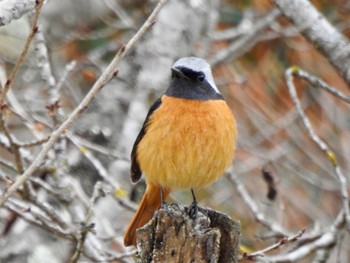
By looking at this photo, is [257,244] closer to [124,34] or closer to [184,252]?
[124,34]

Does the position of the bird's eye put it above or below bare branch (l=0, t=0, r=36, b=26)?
above

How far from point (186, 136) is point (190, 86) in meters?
0.35

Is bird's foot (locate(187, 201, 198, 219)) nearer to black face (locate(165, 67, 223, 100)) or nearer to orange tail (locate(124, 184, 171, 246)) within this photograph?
orange tail (locate(124, 184, 171, 246))

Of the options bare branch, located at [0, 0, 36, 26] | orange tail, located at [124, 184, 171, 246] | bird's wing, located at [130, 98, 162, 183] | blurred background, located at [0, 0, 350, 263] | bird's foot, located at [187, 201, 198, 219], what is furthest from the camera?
blurred background, located at [0, 0, 350, 263]

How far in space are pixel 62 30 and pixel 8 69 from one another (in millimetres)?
895

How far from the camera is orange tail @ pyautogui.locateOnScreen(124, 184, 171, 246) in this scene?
5.18 m

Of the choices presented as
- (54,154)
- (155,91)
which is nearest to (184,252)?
(54,154)

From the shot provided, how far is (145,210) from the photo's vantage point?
5.45 metres

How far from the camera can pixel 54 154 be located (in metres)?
5.75

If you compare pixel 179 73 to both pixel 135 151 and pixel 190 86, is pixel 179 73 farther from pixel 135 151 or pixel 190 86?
Result: pixel 135 151

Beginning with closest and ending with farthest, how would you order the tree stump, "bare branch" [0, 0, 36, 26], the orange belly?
1. "bare branch" [0, 0, 36, 26]
2. the tree stump
3. the orange belly

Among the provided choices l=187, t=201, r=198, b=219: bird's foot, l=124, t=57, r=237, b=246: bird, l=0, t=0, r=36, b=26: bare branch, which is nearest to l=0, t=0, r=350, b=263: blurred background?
l=124, t=57, r=237, b=246: bird

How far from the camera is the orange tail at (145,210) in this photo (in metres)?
5.18

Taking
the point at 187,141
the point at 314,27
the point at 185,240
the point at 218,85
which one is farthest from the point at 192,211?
the point at 218,85
